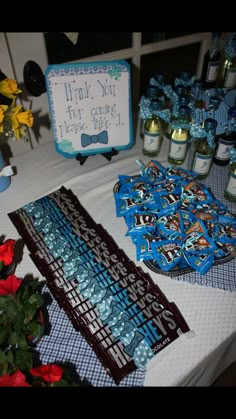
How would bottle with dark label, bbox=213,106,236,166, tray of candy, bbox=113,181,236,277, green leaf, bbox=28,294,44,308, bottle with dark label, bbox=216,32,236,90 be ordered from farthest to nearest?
bottle with dark label, bbox=216,32,236,90
bottle with dark label, bbox=213,106,236,166
tray of candy, bbox=113,181,236,277
green leaf, bbox=28,294,44,308

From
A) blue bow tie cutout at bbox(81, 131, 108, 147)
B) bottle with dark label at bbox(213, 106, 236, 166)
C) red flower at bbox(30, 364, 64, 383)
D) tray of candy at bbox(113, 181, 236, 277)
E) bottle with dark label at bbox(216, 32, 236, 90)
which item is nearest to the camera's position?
red flower at bbox(30, 364, 64, 383)

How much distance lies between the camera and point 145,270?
856 mm

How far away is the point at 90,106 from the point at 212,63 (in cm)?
54

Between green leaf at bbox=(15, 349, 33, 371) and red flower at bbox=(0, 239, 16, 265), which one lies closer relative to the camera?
green leaf at bbox=(15, 349, 33, 371)

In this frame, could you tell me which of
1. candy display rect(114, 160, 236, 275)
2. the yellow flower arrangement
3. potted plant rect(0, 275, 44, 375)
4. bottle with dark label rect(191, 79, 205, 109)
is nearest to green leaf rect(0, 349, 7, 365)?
potted plant rect(0, 275, 44, 375)

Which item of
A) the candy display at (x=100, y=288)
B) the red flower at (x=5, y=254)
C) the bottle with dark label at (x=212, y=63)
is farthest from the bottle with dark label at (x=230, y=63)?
the red flower at (x=5, y=254)

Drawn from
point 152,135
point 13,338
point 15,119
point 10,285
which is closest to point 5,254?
point 10,285

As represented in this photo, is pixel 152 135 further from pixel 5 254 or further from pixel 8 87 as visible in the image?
pixel 5 254

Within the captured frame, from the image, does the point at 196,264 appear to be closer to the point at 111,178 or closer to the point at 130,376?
the point at 130,376

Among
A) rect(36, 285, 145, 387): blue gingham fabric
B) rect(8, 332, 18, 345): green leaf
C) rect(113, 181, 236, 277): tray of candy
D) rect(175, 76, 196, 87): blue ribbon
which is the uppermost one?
rect(175, 76, 196, 87): blue ribbon

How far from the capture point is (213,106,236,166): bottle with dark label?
39.1 inches

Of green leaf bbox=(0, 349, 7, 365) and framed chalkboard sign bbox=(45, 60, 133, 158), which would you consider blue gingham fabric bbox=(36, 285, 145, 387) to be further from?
framed chalkboard sign bbox=(45, 60, 133, 158)

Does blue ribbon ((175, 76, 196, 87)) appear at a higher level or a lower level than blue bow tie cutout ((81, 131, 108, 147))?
higher

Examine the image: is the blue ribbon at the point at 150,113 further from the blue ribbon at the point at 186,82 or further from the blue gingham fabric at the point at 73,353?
the blue gingham fabric at the point at 73,353
